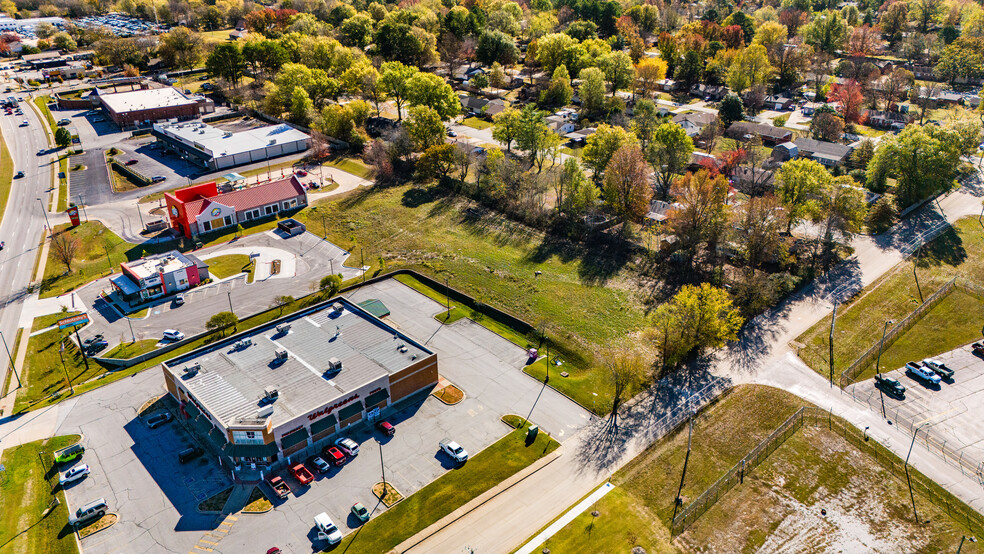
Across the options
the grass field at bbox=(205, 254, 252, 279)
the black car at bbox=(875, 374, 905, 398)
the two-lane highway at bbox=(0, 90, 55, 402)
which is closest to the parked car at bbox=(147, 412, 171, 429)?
the two-lane highway at bbox=(0, 90, 55, 402)

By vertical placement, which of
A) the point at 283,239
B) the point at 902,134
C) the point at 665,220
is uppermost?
the point at 902,134

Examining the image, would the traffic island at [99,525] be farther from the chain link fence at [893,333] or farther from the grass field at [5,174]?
the grass field at [5,174]

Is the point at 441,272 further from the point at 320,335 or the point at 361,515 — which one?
the point at 361,515

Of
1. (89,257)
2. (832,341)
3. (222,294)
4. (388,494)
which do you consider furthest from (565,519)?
(89,257)

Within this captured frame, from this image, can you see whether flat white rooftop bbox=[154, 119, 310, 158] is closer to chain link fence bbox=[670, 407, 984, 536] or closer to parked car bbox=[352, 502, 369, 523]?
parked car bbox=[352, 502, 369, 523]

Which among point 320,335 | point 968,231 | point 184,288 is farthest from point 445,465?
point 968,231

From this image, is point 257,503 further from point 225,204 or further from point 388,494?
point 225,204

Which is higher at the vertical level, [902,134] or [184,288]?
[902,134]

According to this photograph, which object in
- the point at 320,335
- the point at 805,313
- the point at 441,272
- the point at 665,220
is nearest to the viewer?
the point at 320,335
